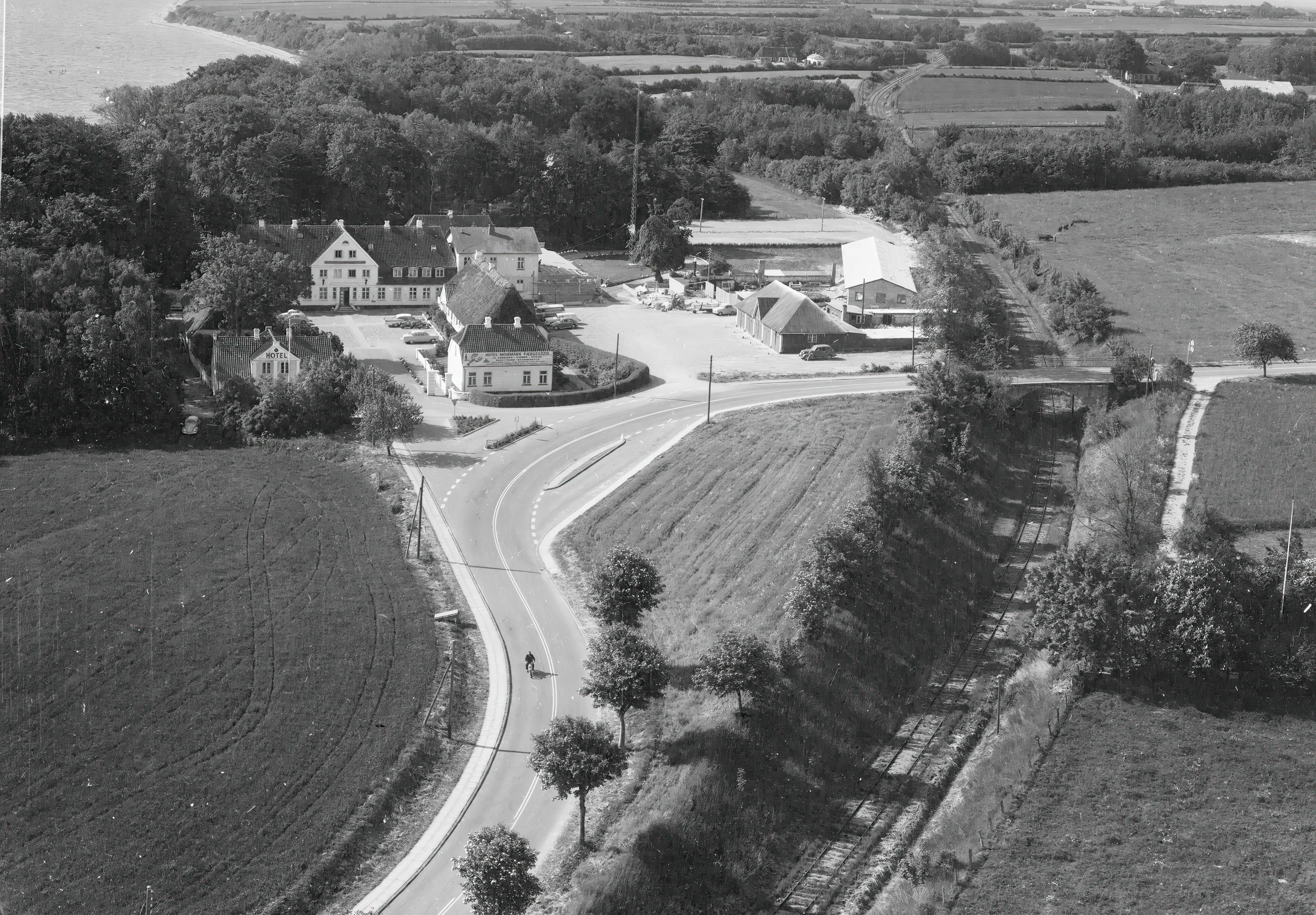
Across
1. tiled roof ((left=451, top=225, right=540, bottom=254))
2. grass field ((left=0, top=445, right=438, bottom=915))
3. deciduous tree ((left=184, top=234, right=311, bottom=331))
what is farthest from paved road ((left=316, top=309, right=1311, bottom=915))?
tiled roof ((left=451, top=225, right=540, bottom=254))

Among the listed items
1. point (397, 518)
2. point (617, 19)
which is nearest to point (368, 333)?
point (397, 518)

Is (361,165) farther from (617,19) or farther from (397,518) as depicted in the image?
(617,19)

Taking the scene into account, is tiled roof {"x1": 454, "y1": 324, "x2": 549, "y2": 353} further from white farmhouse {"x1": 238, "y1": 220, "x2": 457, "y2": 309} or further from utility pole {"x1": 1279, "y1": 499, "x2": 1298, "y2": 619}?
utility pole {"x1": 1279, "y1": 499, "x2": 1298, "y2": 619}

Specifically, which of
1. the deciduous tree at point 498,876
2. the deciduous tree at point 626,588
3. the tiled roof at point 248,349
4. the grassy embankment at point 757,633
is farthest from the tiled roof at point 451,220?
the deciduous tree at point 498,876

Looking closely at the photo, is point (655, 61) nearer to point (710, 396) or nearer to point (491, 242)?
point (491, 242)

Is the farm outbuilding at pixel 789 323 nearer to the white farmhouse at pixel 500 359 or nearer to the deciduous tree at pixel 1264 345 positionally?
the white farmhouse at pixel 500 359

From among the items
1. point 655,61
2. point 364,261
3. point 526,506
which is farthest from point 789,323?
point 655,61
